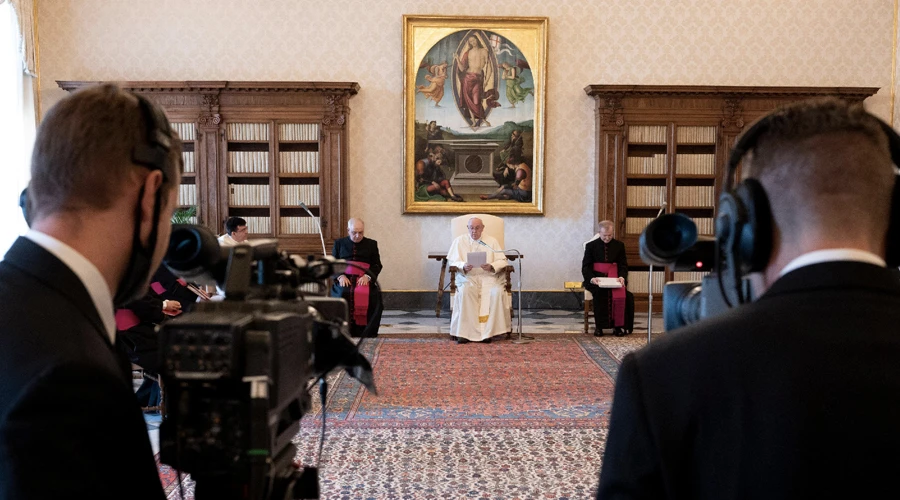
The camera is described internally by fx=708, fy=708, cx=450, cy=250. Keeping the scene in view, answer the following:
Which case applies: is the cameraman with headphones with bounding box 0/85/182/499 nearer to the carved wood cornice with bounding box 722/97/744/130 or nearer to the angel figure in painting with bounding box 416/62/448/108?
the angel figure in painting with bounding box 416/62/448/108

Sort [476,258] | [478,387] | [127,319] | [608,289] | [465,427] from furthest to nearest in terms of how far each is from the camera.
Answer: [608,289] < [476,258] < [478,387] < [465,427] < [127,319]

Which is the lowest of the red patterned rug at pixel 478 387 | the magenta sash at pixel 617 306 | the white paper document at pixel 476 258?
the red patterned rug at pixel 478 387

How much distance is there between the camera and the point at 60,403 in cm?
93

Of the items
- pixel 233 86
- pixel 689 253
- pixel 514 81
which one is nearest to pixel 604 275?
pixel 514 81

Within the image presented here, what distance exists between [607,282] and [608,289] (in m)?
0.17

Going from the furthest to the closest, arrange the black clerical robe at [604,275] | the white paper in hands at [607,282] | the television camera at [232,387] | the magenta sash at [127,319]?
the black clerical robe at [604,275], the white paper in hands at [607,282], the magenta sash at [127,319], the television camera at [232,387]

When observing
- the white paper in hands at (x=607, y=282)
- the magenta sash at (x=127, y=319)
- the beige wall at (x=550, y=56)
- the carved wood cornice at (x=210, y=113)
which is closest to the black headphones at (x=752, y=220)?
the magenta sash at (x=127, y=319)

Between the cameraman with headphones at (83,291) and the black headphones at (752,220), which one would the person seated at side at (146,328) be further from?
the black headphones at (752,220)

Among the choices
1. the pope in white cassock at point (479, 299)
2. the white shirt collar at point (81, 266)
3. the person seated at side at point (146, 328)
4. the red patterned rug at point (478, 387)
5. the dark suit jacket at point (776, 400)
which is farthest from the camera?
the pope in white cassock at point (479, 299)

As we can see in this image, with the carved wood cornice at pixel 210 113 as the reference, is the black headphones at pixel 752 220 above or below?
below

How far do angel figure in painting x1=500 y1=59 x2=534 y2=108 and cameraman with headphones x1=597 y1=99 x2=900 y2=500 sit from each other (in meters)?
9.52

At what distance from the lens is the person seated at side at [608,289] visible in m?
8.38

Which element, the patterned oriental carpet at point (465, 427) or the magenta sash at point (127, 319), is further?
the magenta sash at point (127, 319)

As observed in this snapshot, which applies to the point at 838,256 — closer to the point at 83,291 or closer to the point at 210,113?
the point at 83,291
